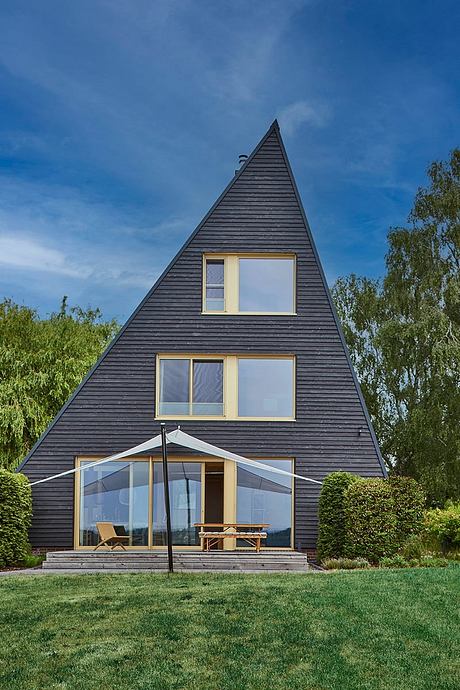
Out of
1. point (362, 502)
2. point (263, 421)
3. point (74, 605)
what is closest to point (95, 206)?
point (263, 421)

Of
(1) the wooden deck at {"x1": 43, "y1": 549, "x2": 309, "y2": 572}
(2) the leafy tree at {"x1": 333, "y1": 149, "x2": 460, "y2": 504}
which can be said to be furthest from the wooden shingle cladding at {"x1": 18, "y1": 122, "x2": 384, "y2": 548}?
(2) the leafy tree at {"x1": 333, "y1": 149, "x2": 460, "y2": 504}

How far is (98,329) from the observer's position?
3422 cm

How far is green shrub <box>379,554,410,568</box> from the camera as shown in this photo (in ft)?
53.1

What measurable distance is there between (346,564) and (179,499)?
462 cm

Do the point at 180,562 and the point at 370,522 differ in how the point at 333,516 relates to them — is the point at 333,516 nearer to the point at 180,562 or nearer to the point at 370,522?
the point at 370,522

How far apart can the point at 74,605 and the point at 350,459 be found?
32.7ft

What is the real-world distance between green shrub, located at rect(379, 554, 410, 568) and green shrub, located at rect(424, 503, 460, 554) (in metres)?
1.01

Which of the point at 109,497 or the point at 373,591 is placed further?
the point at 109,497

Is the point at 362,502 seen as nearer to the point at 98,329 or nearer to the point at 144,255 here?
the point at 144,255

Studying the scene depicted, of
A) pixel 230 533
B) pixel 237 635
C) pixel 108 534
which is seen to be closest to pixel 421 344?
pixel 230 533

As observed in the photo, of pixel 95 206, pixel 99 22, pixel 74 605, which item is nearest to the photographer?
pixel 74 605

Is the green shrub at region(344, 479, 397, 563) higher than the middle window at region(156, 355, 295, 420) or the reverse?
the reverse

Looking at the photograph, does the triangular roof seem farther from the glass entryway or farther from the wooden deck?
the wooden deck

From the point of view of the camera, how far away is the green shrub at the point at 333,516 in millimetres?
18312
